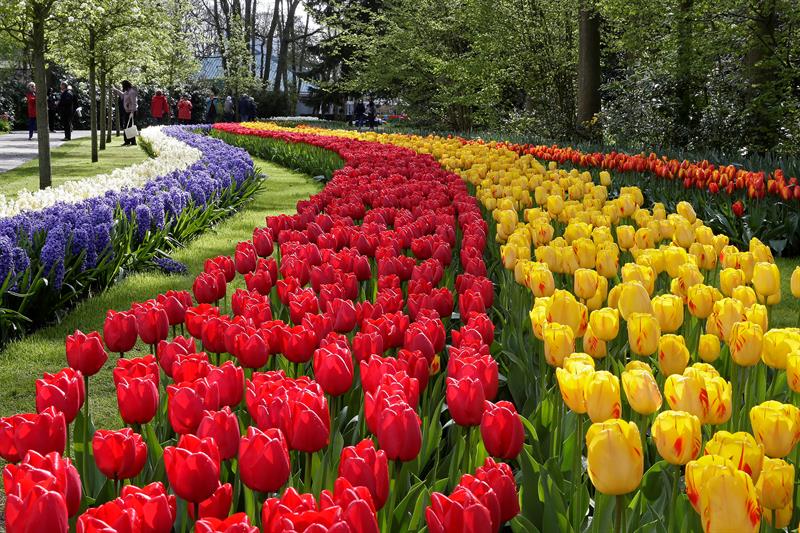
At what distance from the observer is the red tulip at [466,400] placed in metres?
1.85

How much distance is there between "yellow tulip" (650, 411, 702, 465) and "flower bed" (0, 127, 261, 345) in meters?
3.62

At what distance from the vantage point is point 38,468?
1371 millimetres

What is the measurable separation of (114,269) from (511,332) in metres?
3.56

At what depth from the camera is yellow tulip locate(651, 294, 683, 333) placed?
2439 mm

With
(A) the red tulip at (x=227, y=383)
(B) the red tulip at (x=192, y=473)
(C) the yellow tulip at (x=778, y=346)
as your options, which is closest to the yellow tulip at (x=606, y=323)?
(C) the yellow tulip at (x=778, y=346)

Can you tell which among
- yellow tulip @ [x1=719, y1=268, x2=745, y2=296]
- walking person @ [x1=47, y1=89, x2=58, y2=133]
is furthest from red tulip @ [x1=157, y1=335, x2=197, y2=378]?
walking person @ [x1=47, y1=89, x2=58, y2=133]

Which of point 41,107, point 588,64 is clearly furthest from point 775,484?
point 588,64

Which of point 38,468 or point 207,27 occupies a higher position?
point 207,27

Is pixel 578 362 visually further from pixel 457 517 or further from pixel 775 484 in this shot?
pixel 457 517

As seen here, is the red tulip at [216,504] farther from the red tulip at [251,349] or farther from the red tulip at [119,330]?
the red tulip at [119,330]

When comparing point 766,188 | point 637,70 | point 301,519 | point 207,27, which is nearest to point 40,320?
point 301,519

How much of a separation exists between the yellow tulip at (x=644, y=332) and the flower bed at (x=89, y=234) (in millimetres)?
3251

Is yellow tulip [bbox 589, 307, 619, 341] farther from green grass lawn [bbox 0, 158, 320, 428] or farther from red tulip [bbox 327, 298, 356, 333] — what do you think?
green grass lawn [bbox 0, 158, 320, 428]

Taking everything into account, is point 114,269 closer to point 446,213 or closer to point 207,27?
point 446,213
